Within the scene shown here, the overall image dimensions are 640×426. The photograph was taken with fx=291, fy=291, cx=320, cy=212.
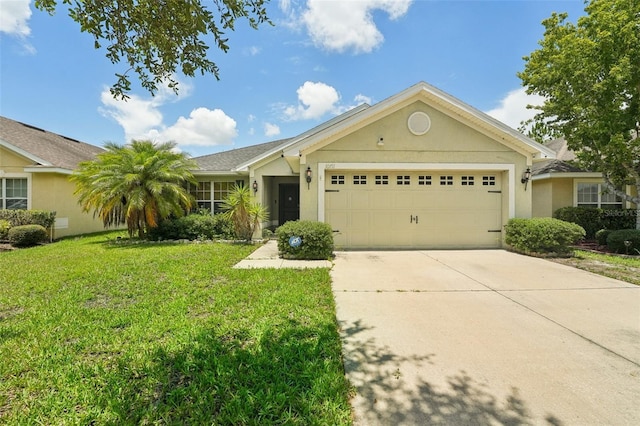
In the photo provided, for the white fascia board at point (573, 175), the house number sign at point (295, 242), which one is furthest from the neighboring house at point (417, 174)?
the white fascia board at point (573, 175)

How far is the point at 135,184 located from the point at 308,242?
7.39 meters

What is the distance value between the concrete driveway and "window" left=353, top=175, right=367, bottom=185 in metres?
4.35

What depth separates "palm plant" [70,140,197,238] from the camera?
34.6ft

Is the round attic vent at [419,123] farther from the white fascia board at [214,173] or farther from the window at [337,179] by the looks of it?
the white fascia board at [214,173]

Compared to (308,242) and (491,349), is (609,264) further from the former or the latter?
(308,242)

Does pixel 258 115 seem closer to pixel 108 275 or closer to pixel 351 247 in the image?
pixel 351 247

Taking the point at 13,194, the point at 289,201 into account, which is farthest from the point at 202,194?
the point at 13,194

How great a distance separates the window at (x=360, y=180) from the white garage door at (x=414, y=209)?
0.01 m

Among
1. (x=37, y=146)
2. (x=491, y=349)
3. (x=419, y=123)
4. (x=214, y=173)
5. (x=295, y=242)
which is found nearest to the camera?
(x=491, y=349)

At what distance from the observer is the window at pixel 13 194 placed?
12336mm

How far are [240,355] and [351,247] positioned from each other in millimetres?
7078

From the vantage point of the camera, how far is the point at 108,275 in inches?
239

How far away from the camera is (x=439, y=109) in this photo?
9531 millimetres

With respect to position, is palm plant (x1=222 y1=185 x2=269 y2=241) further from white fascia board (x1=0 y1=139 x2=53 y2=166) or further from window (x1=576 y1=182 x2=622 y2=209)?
window (x1=576 y1=182 x2=622 y2=209)
